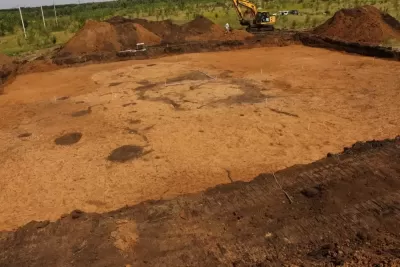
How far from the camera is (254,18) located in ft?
80.2

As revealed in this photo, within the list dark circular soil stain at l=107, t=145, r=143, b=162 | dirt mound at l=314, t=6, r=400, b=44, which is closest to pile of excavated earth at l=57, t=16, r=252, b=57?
dirt mound at l=314, t=6, r=400, b=44

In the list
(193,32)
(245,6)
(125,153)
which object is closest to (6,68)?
(125,153)

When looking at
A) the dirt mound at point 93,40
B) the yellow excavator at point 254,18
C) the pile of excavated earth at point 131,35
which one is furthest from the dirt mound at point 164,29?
the yellow excavator at point 254,18

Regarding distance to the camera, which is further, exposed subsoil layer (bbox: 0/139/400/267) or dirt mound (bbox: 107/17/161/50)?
dirt mound (bbox: 107/17/161/50)

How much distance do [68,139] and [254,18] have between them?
58.0 feet

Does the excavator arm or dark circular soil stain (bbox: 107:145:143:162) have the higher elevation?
the excavator arm

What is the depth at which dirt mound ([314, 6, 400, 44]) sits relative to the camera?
19.9 meters

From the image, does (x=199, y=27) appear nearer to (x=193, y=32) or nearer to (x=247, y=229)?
(x=193, y=32)

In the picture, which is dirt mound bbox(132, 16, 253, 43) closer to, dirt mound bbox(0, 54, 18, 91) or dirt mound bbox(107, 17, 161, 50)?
dirt mound bbox(107, 17, 161, 50)

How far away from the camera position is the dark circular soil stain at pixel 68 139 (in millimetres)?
9852

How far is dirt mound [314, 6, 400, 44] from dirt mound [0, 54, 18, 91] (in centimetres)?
1617

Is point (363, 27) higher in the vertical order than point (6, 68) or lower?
higher

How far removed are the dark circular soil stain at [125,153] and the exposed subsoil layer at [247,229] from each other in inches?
107

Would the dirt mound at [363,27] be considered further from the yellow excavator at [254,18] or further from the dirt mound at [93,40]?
the dirt mound at [93,40]
